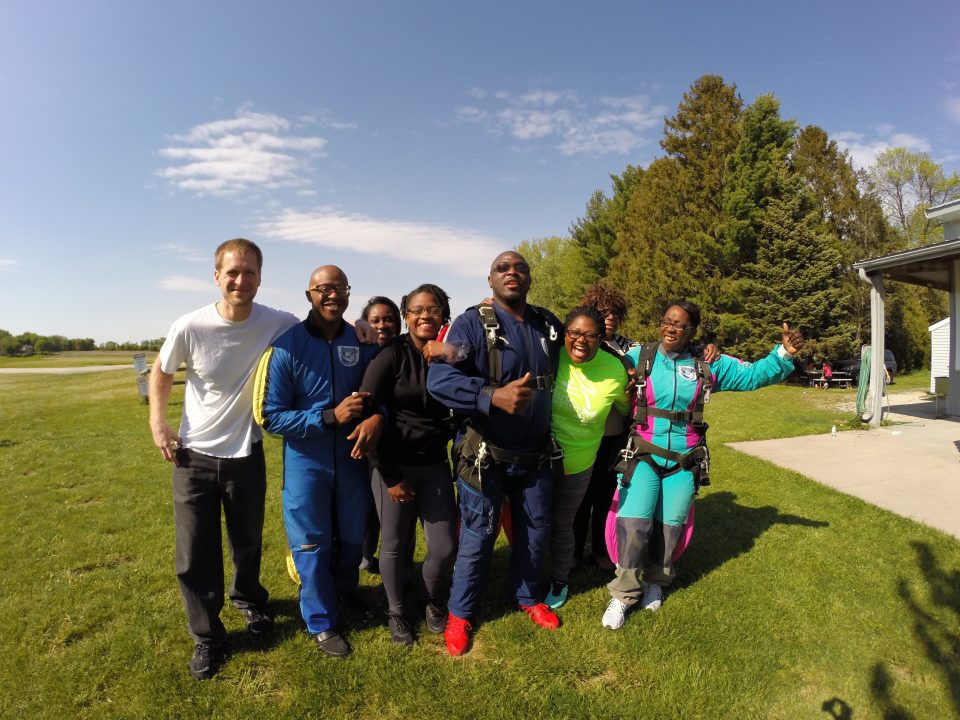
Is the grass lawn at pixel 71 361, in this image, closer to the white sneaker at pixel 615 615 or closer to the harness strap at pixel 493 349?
the harness strap at pixel 493 349

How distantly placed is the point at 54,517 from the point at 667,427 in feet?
22.1

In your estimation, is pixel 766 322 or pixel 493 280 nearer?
pixel 493 280

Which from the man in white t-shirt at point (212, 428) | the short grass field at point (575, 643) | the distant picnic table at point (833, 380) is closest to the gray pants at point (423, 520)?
the short grass field at point (575, 643)

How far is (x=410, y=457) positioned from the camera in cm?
310

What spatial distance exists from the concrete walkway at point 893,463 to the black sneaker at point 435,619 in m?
4.64

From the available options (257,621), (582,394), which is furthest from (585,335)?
(257,621)

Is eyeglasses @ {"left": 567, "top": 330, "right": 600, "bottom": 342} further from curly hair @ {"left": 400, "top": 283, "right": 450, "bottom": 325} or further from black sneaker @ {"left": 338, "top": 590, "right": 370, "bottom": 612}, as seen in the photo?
black sneaker @ {"left": 338, "top": 590, "right": 370, "bottom": 612}

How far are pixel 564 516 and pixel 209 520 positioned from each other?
7.27 feet

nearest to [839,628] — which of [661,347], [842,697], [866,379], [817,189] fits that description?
[842,697]

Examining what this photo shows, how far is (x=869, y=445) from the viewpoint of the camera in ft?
27.2

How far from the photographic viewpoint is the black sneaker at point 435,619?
132 inches

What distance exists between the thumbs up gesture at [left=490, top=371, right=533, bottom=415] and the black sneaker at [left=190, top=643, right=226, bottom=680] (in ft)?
7.33

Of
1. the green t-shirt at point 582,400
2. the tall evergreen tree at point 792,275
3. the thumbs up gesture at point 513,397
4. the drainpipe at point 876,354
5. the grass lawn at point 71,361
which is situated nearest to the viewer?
the thumbs up gesture at point 513,397

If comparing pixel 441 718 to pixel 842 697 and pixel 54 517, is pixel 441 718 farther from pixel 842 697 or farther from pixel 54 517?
pixel 54 517
